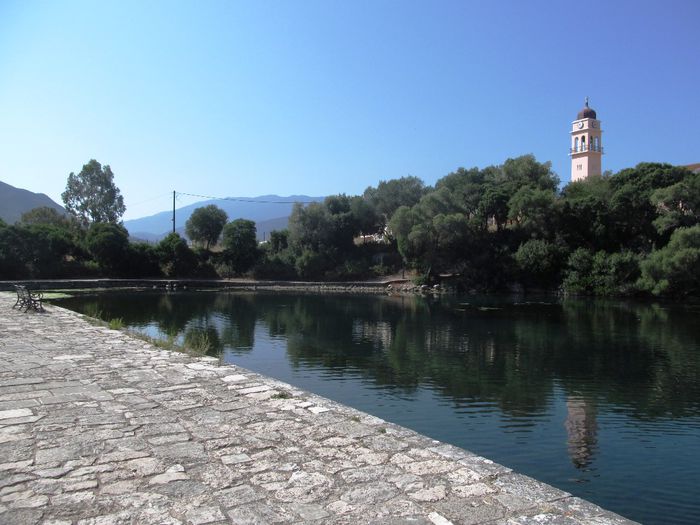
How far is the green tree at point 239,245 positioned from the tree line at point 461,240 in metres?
0.10

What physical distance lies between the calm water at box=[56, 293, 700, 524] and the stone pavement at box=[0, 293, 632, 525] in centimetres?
334

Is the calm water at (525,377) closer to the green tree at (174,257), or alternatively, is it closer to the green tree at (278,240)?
the green tree at (174,257)

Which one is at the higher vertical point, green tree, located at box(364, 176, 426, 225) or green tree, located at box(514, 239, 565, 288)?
green tree, located at box(364, 176, 426, 225)

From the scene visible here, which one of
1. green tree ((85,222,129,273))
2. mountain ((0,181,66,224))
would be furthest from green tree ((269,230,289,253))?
mountain ((0,181,66,224))

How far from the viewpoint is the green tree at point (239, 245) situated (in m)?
50.7

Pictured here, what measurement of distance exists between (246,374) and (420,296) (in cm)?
3454

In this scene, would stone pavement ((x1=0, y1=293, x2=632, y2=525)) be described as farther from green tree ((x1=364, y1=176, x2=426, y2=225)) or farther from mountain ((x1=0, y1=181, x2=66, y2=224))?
mountain ((x1=0, y1=181, x2=66, y2=224))

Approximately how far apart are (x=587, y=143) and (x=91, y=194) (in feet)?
179

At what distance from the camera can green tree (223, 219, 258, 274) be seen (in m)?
50.7

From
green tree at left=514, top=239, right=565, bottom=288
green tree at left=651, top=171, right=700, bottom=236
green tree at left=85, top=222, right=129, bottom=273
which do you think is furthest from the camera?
green tree at left=85, top=222, right=129, bottom=273

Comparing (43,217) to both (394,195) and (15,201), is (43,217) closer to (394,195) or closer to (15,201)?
(394,195)

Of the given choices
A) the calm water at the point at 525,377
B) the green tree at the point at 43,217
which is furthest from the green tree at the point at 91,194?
the calm water at the point at 525,377

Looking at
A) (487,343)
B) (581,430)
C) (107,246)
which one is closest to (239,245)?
(107,246)

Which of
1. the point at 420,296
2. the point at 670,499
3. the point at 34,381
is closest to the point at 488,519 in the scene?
the point at 670,499
